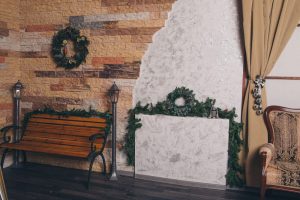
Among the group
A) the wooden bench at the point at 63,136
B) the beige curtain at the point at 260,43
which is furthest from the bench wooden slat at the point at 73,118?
the beige curtain at the point at 260,43

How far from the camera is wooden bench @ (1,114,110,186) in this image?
369 centimetres

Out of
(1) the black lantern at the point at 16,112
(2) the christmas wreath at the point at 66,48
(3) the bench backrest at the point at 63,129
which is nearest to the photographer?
(3) the bench backrest at the point at 63,129

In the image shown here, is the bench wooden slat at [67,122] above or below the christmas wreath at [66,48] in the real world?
below

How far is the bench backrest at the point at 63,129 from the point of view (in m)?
3.91

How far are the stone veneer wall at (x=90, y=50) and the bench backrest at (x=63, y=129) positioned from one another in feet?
0.85

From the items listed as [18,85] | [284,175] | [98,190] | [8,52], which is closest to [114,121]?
[98,190]

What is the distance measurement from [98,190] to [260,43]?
8.42 ft

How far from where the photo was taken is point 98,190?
3449 mm

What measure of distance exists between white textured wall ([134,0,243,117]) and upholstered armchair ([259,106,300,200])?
0.48 metres

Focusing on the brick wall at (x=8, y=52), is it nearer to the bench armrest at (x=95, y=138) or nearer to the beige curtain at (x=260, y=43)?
the bench armrest at (x=95, y=138)

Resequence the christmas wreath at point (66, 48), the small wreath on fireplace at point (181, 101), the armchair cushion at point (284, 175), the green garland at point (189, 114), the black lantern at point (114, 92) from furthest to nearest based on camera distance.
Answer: the christmas wreath at point (66, 48), the black lantern at point (114, 92), the small wreath on fireplace at point (181, 101), the green garland at point (189, 114), the armchair cushion at point (284, 175)

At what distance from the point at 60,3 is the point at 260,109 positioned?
3163 millimetres

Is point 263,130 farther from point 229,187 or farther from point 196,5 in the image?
point 196,5

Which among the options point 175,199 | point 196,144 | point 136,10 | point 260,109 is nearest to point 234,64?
point 260,109
